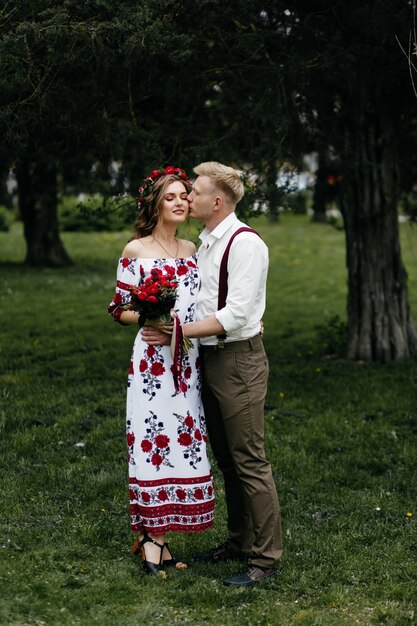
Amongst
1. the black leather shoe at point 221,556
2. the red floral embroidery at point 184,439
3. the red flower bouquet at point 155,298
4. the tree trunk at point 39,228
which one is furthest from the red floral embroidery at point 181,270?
the tree trunk at point 39,228

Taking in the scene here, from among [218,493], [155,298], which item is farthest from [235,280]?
[218,493]

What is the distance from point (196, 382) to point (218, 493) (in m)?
1.75

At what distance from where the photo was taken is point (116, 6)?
6.52m

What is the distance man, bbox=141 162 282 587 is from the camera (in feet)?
14.6

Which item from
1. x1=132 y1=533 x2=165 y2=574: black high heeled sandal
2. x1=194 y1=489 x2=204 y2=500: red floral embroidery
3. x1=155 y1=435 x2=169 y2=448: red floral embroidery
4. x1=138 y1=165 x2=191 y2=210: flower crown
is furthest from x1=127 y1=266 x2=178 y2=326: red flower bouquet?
x1=132 y1=533 x2=165 y2=574: black high heeled sandal

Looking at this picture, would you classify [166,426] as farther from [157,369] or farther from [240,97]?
[240,97]

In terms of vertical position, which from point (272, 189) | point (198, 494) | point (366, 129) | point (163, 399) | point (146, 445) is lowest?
point (198, 494)

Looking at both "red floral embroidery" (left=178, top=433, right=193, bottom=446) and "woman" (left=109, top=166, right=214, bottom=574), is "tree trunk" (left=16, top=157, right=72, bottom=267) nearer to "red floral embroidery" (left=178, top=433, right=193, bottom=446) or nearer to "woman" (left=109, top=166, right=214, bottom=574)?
"woman" (left=109, top=166, right=214, bottom=574)

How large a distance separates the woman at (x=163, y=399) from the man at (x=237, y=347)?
0.10 meters

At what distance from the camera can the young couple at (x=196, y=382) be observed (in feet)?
15.1

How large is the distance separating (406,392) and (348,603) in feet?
15.5

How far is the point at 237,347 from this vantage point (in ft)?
15.2

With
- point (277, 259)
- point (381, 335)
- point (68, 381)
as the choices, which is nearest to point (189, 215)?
point (68, 381)

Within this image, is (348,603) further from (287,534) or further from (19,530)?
(19,530)
